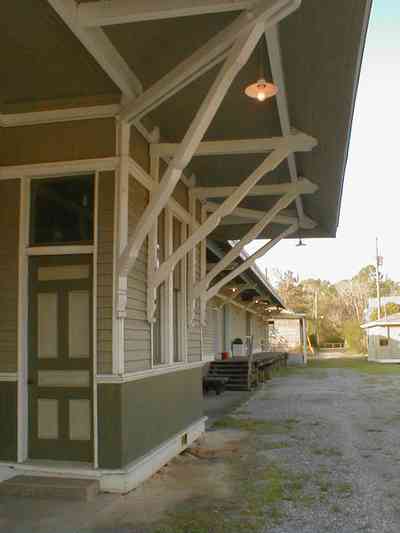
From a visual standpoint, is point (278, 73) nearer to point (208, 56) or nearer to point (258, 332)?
point (208, 56)

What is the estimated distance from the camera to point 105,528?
4.08 m

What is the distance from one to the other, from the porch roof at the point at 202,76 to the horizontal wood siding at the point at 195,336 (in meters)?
2.40

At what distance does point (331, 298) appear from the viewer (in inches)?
3046

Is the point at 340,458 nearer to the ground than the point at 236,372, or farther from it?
nearer to the ground

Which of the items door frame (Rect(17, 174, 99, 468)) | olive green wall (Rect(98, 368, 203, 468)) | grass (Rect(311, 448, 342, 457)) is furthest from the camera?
grass (Rect(311, 448, 342, 457))

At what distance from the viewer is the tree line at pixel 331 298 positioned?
191ft

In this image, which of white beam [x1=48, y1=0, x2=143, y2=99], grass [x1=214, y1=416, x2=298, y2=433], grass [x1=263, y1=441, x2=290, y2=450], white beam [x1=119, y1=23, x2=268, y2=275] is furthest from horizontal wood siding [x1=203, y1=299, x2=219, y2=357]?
white beam [x1=48, y1=0, x2=143, y2=99]

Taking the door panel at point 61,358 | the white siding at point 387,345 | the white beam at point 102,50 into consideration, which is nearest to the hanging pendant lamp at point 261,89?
the white beam at point 102,50

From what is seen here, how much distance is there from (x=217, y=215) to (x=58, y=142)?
70.2 inches

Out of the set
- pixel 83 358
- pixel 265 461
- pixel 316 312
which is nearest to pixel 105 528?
pixel 83 358

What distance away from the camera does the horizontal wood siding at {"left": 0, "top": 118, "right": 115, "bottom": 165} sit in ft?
17.4

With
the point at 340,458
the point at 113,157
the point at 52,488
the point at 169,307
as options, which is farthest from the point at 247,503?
the point at 113,157

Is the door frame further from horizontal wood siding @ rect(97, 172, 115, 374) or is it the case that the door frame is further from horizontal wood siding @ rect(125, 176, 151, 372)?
horizontal wood siding @ rect(125, 176, 151, 372)

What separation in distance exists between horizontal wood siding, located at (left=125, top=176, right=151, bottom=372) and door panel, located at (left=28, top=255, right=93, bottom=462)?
36cm
